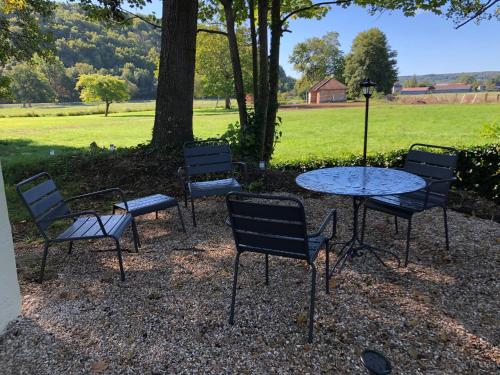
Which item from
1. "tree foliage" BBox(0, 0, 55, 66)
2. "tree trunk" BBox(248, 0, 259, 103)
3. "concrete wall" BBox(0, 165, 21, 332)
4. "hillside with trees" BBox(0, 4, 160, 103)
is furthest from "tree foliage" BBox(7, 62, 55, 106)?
"concrete wall" BBox(0, 165, 21, 332)

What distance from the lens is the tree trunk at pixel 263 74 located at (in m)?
7.34

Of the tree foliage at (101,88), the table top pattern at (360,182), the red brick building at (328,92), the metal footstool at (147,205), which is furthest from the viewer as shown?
the red brick building at (328,92)

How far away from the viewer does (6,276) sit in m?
2.78

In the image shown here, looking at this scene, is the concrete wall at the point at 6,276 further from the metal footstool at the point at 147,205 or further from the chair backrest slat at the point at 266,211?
the chair backrest slat at the point at 266,211

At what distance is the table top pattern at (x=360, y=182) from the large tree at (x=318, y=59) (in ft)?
331

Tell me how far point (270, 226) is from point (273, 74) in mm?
5895

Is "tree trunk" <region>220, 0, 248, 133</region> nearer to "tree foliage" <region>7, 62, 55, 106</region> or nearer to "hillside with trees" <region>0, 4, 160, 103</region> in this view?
"hillside with trees" <region>0, 4, 160, 103</region>

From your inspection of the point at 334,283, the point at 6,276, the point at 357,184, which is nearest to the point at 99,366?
the point at 6,276

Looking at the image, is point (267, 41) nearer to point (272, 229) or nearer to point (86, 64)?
point (272, 229)

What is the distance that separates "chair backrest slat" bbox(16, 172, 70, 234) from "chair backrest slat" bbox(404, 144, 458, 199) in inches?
157

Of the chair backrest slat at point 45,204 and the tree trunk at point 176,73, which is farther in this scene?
the tree trunk at point 176,73

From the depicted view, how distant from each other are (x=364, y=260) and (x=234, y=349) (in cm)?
190

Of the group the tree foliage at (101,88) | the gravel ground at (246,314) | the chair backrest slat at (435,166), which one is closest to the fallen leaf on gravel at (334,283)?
the gravel ground at (246,314)

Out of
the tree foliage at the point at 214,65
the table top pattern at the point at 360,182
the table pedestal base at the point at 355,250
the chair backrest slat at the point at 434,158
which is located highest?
the tree foliage at the point at 214,65
